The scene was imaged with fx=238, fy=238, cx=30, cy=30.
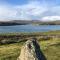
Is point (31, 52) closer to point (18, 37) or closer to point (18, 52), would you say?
point (18, 52)

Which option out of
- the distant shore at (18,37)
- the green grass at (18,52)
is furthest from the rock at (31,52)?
the distant shore at (18,37)

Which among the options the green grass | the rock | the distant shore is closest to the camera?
the rock

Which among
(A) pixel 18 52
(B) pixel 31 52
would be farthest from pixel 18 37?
(B) pixel 31 52

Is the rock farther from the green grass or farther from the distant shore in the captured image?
the distant shore

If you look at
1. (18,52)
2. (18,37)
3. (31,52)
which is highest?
(31,52)

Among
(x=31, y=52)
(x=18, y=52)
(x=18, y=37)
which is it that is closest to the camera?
(x=31, y=52)

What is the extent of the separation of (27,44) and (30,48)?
0.80 feet

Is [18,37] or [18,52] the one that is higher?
[18,52]

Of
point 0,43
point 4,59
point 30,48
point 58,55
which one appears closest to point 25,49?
point 30,48

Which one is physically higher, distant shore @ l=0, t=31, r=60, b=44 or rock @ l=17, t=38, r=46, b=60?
rock @ l=17, t=38, r=46, b=60

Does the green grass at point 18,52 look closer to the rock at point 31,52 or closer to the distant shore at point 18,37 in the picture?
the distant shore at point 18,37

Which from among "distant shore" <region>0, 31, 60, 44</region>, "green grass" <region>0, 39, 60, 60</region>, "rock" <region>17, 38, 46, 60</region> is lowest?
"distant shore" <region>0, 31, 60, 44</region>

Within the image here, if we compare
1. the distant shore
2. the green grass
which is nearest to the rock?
the green grass

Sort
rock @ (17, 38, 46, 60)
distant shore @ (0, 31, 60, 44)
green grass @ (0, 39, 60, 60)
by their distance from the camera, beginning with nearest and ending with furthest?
1. rock @ (17, 38, 46, 60)
2. green grass @ (0, 39, 60, 60)
3. distant shore @ (0, 31, 60, 44)
